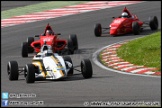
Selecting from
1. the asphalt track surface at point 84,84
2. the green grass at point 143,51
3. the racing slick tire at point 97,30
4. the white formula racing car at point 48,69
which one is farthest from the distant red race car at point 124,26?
the white formula racing car at point 48,69

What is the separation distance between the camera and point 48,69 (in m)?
19.3

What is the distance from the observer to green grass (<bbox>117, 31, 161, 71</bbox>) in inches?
851

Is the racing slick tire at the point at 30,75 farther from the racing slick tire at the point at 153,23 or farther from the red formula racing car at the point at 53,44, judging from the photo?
the racing slick tire at the point at 153,23

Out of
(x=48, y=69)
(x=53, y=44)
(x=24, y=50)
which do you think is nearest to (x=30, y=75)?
(x=48, y=69)

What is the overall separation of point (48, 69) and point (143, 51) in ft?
16.6

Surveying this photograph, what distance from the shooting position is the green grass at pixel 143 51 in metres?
21.6

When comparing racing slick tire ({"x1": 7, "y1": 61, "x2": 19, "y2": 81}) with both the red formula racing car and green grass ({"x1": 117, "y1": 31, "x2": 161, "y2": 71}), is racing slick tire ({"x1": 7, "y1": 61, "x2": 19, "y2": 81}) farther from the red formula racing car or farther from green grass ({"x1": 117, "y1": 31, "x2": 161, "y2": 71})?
the red formula racing car

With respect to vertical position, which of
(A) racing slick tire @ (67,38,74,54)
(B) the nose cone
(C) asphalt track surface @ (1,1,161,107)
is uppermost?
(B) the nose cone

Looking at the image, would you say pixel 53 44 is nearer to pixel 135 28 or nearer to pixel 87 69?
pixel 87 69

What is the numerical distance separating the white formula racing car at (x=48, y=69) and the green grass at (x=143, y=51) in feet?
7.71

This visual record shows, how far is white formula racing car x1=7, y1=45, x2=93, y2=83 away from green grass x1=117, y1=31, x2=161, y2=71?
2350 mm

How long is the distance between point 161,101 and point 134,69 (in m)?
6.11

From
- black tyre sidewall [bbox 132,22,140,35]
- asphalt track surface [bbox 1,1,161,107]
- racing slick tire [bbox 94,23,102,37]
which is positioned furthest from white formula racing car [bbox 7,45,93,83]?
racing slick tire [bbox 94,23,102,37]

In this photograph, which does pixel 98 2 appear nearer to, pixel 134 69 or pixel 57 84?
pixel 134 69
